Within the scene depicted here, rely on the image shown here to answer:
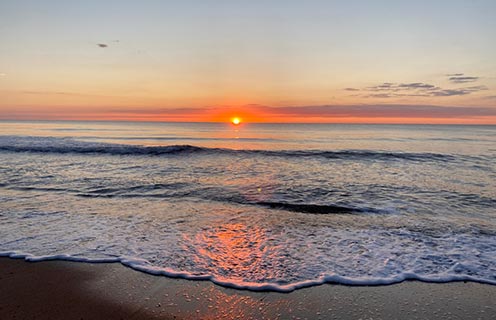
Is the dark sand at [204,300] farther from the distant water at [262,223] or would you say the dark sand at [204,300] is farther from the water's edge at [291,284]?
the distant water at [262,223]

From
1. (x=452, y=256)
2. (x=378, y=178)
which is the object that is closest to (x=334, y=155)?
(x=378, y=178)

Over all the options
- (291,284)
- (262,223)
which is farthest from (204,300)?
(262,223)

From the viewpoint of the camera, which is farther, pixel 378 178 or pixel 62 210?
pixel 378 178

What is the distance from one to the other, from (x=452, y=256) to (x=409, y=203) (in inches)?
169

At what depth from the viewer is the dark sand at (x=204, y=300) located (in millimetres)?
3967

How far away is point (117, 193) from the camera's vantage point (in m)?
11.1

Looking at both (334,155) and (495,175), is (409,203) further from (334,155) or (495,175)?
(334,155)

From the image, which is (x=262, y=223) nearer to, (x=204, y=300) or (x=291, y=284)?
(x=291, y=284)

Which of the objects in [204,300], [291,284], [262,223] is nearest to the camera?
[204,300]

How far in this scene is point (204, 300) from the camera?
14.1ft

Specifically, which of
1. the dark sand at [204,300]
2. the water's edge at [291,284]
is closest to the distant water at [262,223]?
the water's edge at [291,284]

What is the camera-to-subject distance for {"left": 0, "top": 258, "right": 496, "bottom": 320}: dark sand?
156 inches

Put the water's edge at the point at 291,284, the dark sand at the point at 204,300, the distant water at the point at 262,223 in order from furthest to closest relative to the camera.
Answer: the distant water at the point at 262,223
the water's edge at the point at 291,284
the dark sand at the point at 204,300

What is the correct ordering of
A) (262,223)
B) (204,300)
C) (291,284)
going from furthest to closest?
→ 1. (262,223)
2. (291,284)
3. (204,300)
